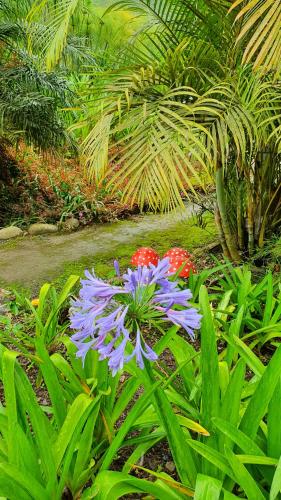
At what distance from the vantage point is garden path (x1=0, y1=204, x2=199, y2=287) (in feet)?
11.6

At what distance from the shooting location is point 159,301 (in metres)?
Answer: 0.84

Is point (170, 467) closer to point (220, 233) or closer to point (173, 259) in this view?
point (173, 259)

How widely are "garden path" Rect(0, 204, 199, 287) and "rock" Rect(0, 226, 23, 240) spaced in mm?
142

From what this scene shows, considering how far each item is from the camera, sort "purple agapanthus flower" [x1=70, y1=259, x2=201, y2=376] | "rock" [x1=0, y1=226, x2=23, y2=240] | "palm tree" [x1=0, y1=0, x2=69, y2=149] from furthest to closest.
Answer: "rock" [x1=0, y1=226, x2=23, y2=240] → "palm tree" [x1=0, y1=0, x2=69, y2=149] → "purple agapanthus flower" [x1=70, y1=259, x2=201, y2=376]

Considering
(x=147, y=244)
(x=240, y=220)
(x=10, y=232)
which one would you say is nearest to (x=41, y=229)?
(x=10, y=232)

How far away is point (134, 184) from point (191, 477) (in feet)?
4.53

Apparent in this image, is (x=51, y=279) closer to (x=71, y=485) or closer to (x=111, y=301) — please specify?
(x=71, y=485)

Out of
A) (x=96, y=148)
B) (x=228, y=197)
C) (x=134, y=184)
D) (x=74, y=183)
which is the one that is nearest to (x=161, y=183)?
(x=134, y=184)

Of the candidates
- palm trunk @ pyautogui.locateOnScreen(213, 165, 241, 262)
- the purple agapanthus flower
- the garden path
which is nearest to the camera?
the purple agapanthus flower

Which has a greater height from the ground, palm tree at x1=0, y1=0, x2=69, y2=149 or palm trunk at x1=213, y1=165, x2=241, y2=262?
palm tree at x1=0, y1=0, x2=69, y2=149

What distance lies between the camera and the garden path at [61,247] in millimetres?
3539

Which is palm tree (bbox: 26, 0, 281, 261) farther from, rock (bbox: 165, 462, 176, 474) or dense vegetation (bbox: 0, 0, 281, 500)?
rock (bbox: 165, 462, 176, 474)

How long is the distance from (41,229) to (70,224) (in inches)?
13.0

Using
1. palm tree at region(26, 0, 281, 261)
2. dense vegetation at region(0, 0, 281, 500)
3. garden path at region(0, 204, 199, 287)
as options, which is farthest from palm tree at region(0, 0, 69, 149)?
palm tree at region(26, 0, 281, 261)
